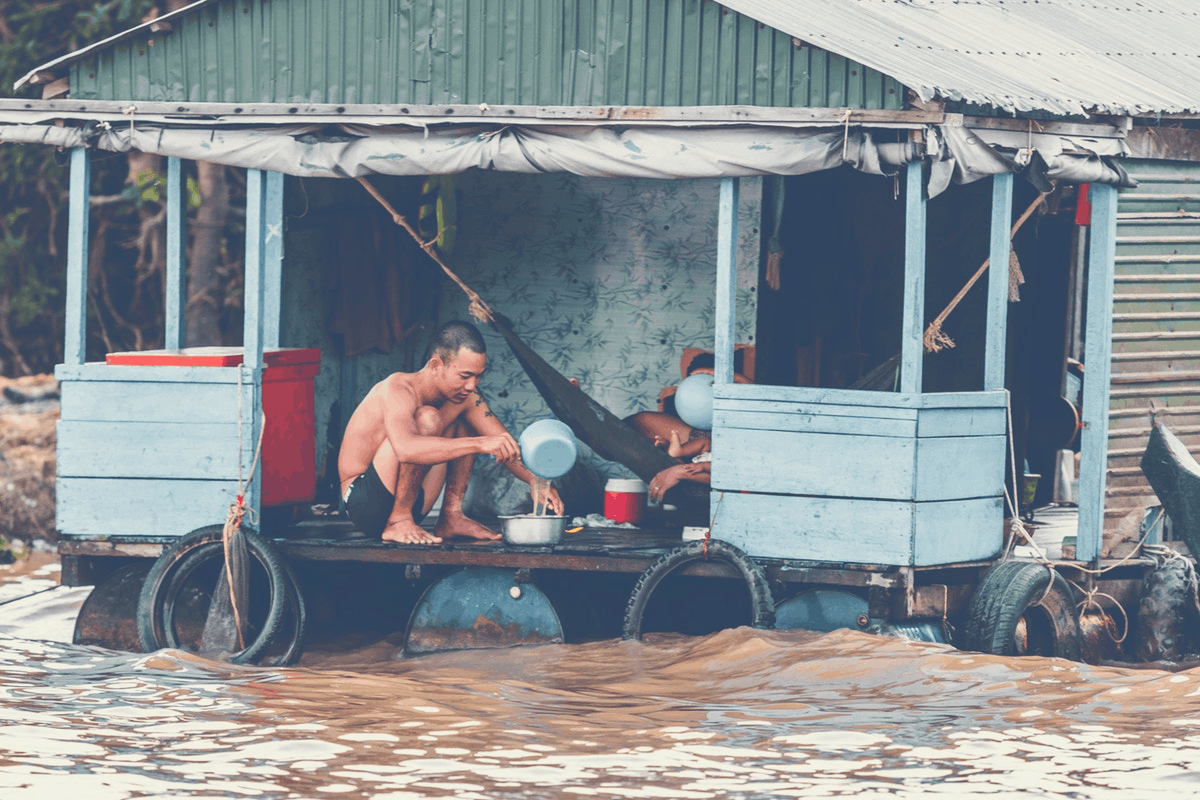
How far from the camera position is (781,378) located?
11.7m

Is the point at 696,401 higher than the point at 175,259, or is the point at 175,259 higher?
the point at 175,259

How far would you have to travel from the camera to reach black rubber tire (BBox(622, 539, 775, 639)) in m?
9.28

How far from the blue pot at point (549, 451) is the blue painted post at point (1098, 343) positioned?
2.79 m

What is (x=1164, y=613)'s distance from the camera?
10531 millimetres

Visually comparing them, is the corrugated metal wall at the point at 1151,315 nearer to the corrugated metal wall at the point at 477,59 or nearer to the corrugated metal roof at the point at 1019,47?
the corrugated metal roof at the point at 1019,47

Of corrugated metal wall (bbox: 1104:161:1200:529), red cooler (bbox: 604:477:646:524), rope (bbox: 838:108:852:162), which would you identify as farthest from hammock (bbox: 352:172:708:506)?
corrugated metal wall (bbox: 1104:161:1200:529)

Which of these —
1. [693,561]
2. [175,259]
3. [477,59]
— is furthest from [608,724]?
[175,259]

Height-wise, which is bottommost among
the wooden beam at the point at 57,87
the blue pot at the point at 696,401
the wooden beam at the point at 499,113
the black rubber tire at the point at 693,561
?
the black rubber tire at the point at 693,561

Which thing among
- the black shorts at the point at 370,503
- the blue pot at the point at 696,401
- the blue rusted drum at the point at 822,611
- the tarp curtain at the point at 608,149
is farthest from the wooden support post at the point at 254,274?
the blue rusted drum at the point at 822,611

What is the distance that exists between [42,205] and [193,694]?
9.34m

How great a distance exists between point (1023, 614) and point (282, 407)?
4166 mm

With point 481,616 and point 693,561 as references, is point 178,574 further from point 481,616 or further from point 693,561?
point 693,561

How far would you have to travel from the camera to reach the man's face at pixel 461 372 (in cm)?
1003

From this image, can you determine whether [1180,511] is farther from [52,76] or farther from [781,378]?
[52,76]
